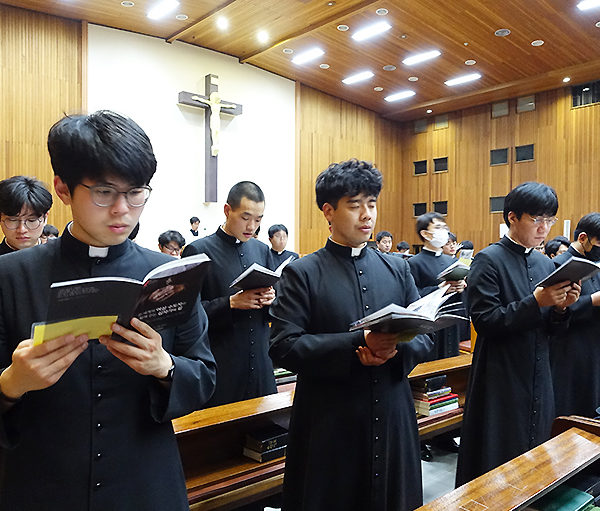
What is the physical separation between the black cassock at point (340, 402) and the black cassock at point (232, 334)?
3.24ft

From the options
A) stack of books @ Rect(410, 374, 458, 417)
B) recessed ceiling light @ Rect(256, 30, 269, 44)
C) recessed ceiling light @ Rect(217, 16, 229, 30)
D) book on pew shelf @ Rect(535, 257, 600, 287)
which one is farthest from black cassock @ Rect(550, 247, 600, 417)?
recessed ceiling light @ Rect(256, 30, 269, 44)

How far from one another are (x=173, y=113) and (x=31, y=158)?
2.75m

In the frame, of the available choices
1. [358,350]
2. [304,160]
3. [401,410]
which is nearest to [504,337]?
[401,410]

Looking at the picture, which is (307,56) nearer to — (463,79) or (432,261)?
(463,79)

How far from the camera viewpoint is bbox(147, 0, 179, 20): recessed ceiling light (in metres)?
8.58

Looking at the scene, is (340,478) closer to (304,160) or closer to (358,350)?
(358,350)

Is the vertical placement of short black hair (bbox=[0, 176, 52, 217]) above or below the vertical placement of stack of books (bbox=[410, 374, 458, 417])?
above

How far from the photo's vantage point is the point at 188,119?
10.5m

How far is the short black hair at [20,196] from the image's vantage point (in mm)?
2604

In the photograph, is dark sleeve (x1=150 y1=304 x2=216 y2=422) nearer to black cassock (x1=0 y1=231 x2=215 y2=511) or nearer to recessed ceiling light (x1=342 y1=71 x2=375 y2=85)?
black cassock (x1=0 y1=231 x2=215 y2=511)

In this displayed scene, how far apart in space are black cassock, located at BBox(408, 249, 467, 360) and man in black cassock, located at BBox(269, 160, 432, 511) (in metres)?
3.12

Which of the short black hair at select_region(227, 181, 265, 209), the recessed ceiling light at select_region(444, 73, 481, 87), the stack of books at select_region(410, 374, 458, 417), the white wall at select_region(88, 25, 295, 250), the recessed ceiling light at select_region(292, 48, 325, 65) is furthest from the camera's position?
the recessed ceiling light at select_region(444, 73, 481, 87)

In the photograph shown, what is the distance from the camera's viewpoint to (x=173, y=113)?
33.8 feet

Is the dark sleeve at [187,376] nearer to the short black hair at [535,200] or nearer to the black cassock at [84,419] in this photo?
the black cassock at [84,419]
